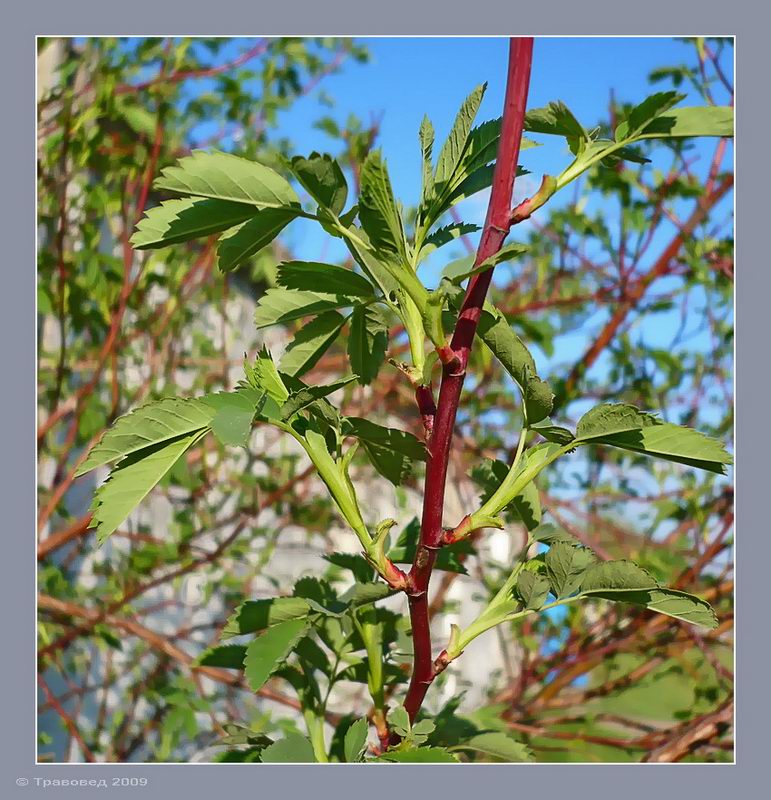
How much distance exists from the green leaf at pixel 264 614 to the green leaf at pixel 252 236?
0.16m

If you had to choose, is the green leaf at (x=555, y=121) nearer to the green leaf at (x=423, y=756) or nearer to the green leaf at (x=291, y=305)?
the green leaf at (x=291, y=305)

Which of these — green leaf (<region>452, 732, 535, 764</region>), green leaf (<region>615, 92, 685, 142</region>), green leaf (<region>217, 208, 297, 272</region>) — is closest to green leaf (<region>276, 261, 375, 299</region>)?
green leaf (<region>217, 208, 297, 272</region>)

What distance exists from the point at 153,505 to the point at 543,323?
770 mm

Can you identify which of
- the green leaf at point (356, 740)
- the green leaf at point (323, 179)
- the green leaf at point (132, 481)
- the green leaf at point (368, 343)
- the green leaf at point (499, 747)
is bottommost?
the green leaf at point (499, 747)

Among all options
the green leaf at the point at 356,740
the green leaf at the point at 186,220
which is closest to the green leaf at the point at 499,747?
the green leaf at the point at 356,740

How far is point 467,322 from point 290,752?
226 mm

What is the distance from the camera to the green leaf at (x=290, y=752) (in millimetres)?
380

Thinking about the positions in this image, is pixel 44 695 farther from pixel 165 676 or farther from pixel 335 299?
pixel 335 299

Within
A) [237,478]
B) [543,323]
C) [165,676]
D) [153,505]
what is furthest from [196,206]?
[153,505]

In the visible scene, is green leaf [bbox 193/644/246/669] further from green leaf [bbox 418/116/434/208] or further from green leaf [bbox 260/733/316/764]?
green leaf [bbox 418/116/434/208]

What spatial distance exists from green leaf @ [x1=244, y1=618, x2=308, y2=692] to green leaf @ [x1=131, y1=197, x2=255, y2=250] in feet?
0.57

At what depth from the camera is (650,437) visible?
32 cm

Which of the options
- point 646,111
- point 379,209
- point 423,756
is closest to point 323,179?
point 379,209

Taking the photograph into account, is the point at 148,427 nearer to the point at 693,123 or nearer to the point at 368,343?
the point at 368,343
